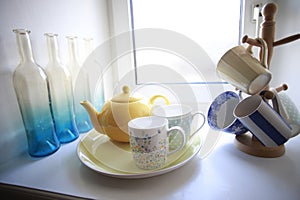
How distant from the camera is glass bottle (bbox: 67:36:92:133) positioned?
683 millimetres

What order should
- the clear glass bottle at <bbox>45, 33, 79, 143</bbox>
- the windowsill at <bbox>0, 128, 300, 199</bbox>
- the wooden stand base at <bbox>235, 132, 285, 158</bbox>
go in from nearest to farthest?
the windowsill at <bbox>0, 128, 300, 199</bbox> < the wooden stand base at <bbox>235, 132, 285, 158</bbox> < the clear glass bottle at <bbox>45, 33, 79, 143</bbox>

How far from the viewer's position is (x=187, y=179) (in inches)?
16.7

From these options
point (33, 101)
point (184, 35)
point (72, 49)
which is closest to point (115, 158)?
point (33, 101)

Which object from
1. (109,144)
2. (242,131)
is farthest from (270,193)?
(109,144)

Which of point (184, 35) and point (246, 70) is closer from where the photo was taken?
point (246, 70)

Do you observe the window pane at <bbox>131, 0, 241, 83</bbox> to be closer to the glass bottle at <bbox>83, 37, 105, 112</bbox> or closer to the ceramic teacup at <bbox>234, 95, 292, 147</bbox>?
the glass bottle at <bbox>83, 37, 105, 112</bbox>

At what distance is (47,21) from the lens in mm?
621

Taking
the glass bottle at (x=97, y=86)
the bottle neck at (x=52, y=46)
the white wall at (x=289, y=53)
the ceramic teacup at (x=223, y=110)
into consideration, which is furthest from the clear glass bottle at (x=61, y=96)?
the white wall at (x=289, y=53)

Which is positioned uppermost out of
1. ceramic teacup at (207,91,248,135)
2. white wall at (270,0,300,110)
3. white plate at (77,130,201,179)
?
white wall at (270,0,300,110)

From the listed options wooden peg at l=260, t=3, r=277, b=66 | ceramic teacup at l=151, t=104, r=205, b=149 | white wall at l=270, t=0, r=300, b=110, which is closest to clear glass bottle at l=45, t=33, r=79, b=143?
ceramic teacup at l=151, t=104, r=205, b=149

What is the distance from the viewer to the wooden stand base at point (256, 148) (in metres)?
0.48

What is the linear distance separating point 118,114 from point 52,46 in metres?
0.29

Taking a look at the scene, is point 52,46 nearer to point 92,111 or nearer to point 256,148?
point 92,111

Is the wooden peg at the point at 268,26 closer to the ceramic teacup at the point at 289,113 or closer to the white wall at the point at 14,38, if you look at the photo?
the ceramic teacup at the point at 289,113
